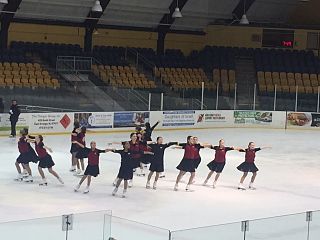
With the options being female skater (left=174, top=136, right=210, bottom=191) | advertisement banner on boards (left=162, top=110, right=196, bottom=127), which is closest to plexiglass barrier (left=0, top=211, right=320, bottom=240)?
female skater (left=174, top=136, right=210, bottom=191)

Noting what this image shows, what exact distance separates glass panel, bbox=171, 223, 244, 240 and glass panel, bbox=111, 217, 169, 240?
20 cm

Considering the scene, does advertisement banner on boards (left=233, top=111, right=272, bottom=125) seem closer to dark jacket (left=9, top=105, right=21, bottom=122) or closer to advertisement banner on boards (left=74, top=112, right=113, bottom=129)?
advertisement banner on boards (left=74, top=112, right=113, bottom=129)

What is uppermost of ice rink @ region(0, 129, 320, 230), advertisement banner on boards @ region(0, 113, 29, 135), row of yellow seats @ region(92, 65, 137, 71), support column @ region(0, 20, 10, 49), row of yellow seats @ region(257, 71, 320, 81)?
support column @ region(0, 20, 10, 49)

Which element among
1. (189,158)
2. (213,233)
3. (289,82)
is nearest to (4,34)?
(289,82)

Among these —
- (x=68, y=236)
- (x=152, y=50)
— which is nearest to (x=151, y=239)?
(x=68, y=236)

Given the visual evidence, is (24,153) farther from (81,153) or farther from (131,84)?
(131,84)

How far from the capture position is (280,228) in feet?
31.6

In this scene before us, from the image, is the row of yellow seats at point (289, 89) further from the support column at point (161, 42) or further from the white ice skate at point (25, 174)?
the white ice skate at point (25, 174)

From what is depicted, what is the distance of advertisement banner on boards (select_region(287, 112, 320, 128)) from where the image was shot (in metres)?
33.8

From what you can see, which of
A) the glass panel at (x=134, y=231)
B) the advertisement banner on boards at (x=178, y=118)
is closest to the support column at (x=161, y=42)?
the advertisement banner on boards at (x=178, y=118)

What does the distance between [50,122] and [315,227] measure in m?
18.4

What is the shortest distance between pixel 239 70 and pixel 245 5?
3.48 meters

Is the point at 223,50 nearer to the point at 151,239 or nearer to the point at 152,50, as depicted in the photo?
the point at 152,50

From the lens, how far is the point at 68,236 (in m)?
9.33
